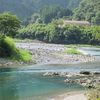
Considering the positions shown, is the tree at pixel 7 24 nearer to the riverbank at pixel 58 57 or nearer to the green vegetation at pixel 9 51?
the riverbank at pixel 58 57

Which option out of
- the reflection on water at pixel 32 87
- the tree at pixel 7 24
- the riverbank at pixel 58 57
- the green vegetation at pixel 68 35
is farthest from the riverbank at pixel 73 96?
the green vegetation at pixel 68 35

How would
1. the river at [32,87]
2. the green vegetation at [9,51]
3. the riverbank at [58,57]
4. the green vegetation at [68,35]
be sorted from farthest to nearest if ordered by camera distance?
the green vegetation at [68,35]
the riverbank at [58,57]
the green vegetation at [9,51]
the river at [32,87]

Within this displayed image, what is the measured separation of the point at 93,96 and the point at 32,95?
245 inches

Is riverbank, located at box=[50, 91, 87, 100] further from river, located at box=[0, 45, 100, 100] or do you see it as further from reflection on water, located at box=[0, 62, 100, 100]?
reflection on water, located at box=[0, 62, 100, 100]

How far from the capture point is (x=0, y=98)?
22875 millimetres

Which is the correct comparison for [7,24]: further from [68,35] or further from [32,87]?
[68,35]

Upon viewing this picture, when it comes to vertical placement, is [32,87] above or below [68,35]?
below

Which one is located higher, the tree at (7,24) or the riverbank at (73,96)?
the tree at (7,24)

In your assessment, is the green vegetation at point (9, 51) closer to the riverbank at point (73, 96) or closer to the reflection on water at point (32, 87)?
the reflection on water at point (32, 87)

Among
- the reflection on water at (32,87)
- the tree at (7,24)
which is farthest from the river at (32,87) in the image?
the tree at (7,24)

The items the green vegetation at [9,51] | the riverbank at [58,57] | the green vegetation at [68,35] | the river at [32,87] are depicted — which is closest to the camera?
the river at [32,87]

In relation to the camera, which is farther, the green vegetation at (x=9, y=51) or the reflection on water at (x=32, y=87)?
the green vegetation at (x=9, y=51)

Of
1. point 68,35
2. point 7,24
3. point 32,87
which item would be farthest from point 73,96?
point 68,35

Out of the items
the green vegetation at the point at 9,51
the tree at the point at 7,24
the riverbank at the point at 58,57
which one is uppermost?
the tree at the point at 7,24
